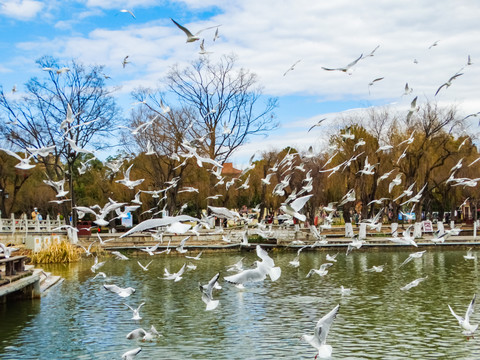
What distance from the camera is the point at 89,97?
42.6 m

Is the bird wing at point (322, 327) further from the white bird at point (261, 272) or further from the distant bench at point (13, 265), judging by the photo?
the distant bench at point (13, 265)

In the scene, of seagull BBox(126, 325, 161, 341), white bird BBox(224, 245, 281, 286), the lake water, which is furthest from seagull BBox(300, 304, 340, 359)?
the lake water

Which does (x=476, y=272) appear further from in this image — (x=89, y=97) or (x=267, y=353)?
(x=89, y=97)

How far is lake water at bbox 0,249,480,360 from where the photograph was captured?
12758 millimetres

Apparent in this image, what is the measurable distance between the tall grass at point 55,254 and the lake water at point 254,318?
18.3 feet

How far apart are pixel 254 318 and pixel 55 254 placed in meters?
16.9

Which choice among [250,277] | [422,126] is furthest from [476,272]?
[422,126]

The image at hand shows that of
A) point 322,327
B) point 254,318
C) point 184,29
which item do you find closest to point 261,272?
point 322,327

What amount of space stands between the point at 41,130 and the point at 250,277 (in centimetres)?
3607

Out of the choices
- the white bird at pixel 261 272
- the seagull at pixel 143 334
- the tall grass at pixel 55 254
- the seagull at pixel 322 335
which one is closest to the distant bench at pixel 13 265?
the seagull at pixel 143 334

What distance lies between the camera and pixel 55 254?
3023cm

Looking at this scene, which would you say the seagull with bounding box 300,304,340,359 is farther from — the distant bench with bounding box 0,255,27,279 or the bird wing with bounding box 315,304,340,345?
the distant bench with bounding box 0,255,27,279

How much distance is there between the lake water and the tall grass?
5.58 meters

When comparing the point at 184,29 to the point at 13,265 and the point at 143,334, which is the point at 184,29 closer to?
the point at 143,334
